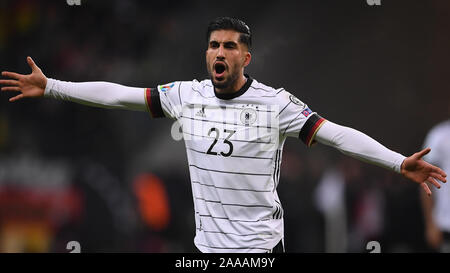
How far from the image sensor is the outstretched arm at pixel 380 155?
413cm

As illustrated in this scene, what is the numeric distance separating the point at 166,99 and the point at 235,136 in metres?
0.64

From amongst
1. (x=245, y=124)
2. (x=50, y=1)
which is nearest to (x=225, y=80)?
(x=245, y=124)

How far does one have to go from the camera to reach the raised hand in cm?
412

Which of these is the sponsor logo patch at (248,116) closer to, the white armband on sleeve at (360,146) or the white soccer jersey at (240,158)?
the white soccer jersey at (240,158)

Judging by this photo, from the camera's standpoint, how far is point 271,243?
4.38m

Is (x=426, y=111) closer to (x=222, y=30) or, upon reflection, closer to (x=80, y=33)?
(x=80, y=33)

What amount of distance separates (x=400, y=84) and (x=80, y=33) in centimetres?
515

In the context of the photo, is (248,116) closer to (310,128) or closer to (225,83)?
(225,83)

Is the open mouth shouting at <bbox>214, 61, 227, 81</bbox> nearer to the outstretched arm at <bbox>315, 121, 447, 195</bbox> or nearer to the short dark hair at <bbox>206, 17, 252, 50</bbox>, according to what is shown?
the short dark hair at <bbox>206, 17, 252, 50</bbox>

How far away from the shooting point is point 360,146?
4266 mm

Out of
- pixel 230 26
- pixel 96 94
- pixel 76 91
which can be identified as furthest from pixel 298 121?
pixel 76 91

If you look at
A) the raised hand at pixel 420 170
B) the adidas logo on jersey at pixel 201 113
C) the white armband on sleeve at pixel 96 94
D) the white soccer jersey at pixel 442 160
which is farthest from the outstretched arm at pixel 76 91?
the white soccer jersey at pixel 442 160

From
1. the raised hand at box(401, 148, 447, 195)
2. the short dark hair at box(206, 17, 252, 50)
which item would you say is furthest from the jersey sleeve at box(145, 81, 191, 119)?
the raised hand at box(401, 148, 447, 195)
